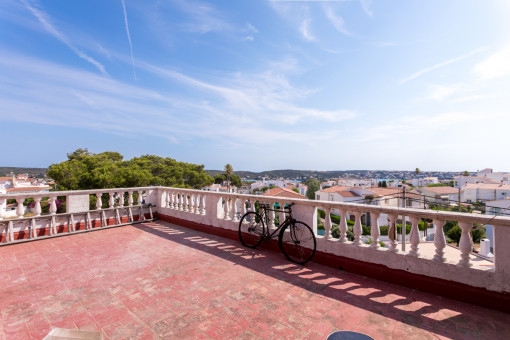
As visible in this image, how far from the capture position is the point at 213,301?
10.1 feet

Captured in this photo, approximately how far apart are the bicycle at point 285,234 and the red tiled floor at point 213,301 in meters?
0.26

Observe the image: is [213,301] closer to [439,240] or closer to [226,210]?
[226,210]

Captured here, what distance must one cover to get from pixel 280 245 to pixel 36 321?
11.8ft

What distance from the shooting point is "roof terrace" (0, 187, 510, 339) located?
257 cm

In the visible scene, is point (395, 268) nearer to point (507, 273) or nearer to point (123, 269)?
point (507, 273)

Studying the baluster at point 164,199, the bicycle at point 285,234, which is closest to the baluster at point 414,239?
the bicycle at point 285,234

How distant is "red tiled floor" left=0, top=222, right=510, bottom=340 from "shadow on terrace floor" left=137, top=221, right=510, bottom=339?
0.01 meters

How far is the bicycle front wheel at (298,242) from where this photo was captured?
4.41 meters

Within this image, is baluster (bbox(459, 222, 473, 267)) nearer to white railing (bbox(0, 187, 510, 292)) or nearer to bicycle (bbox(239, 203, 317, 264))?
white railing (bbox(0, 187, 510, 292))

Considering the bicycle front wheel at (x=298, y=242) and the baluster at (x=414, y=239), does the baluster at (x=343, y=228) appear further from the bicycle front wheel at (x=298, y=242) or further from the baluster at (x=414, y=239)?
the baluster at (x=414, y=239)

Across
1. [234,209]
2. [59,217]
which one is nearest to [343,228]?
[234,209]

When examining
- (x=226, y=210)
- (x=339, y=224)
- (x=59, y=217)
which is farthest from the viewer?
(x=59, y=217)

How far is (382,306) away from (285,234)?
6.93 ft

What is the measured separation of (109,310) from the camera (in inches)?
114
